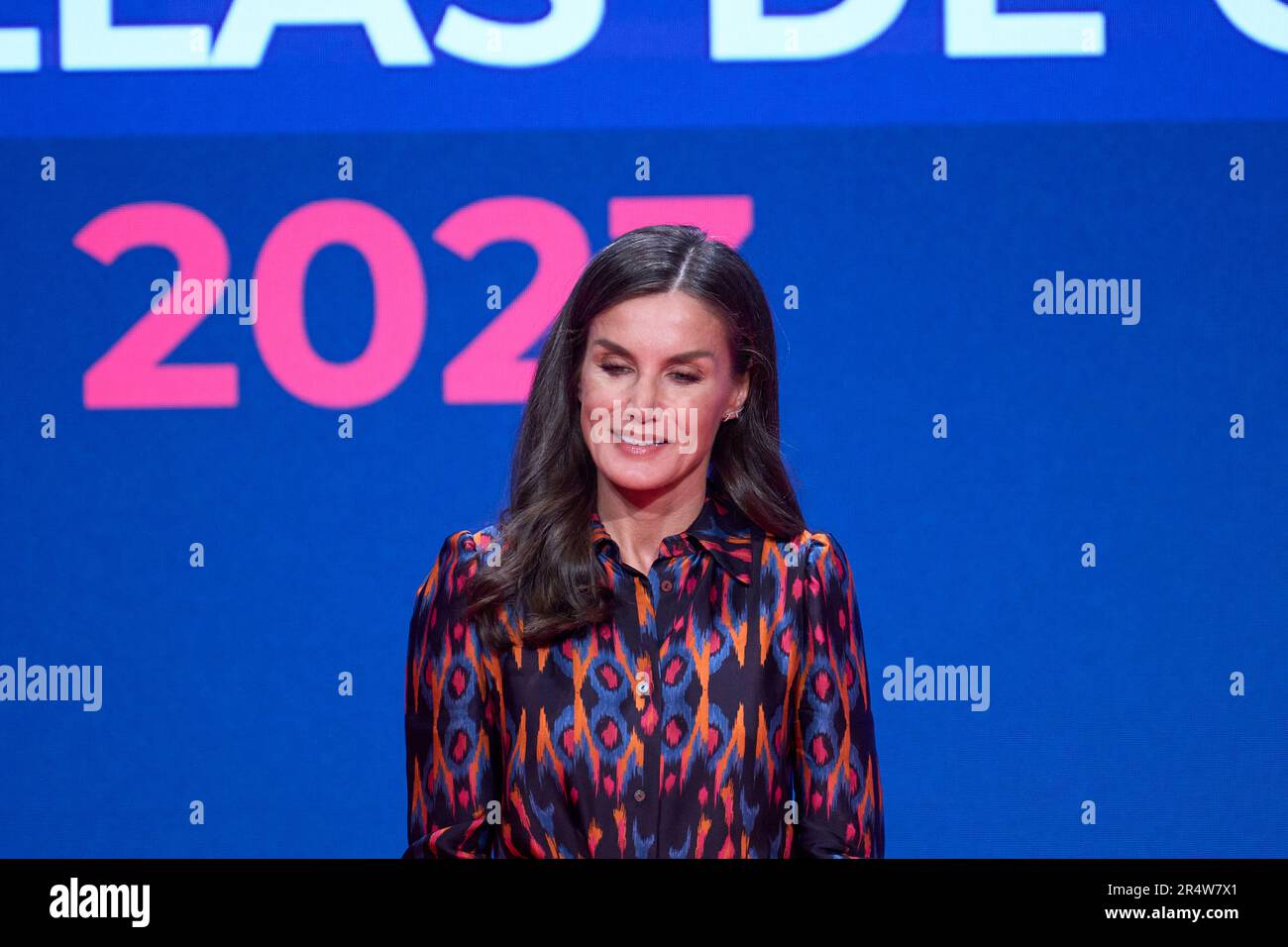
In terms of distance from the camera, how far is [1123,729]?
325 centimetres

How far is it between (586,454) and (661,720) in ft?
1.34

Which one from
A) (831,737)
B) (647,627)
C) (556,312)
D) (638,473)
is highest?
(556,312)

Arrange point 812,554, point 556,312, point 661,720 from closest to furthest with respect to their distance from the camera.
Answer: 1. point 661,720
2. point 812,554
3. point 556,312

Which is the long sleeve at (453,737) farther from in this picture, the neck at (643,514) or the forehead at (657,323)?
the forehead at (657,323)

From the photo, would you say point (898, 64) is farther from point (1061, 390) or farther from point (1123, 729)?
point (1123, 729)

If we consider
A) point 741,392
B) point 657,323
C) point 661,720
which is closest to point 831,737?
point 661,720

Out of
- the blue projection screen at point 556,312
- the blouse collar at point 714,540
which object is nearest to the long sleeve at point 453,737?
the blouse collar at point 714,540

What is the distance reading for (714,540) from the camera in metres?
1.99

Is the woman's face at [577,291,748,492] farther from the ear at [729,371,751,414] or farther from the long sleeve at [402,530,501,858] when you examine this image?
the long sleeve at [402,530,501,858]

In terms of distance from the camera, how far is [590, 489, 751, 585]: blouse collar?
1.96m

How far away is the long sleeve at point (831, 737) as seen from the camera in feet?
6.22

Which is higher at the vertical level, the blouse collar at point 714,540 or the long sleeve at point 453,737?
the blouse collar at point 714,540

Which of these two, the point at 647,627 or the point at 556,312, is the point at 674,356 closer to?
the point at 647,627

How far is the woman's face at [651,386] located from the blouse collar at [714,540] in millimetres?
72
